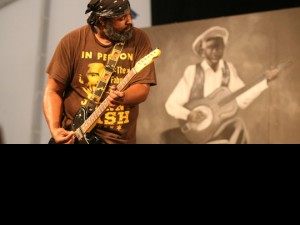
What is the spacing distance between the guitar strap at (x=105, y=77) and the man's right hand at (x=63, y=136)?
0.43 feet

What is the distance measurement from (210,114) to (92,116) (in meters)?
1.12

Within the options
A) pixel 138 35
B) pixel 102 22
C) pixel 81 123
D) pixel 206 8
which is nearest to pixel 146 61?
pixel 138 35

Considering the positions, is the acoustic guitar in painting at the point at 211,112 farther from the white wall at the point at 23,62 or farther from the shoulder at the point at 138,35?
the shoulder at the point at 138,35

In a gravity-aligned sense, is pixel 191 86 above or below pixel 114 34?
below

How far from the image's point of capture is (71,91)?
1776 millimetres

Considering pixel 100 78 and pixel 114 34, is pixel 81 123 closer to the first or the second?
pixel 100 78

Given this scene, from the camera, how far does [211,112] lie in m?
2.68

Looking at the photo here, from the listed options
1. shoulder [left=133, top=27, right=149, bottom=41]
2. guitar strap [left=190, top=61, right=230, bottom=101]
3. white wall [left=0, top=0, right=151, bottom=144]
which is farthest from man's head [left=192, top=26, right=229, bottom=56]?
shoulder [left=133, top=27, right=149, bottom=41]

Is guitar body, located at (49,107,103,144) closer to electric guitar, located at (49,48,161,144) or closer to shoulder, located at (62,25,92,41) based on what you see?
electric guitar, located at (49,48,161,144)

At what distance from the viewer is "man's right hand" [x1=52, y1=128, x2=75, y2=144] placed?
177 centimetres

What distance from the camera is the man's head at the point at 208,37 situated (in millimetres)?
2598
